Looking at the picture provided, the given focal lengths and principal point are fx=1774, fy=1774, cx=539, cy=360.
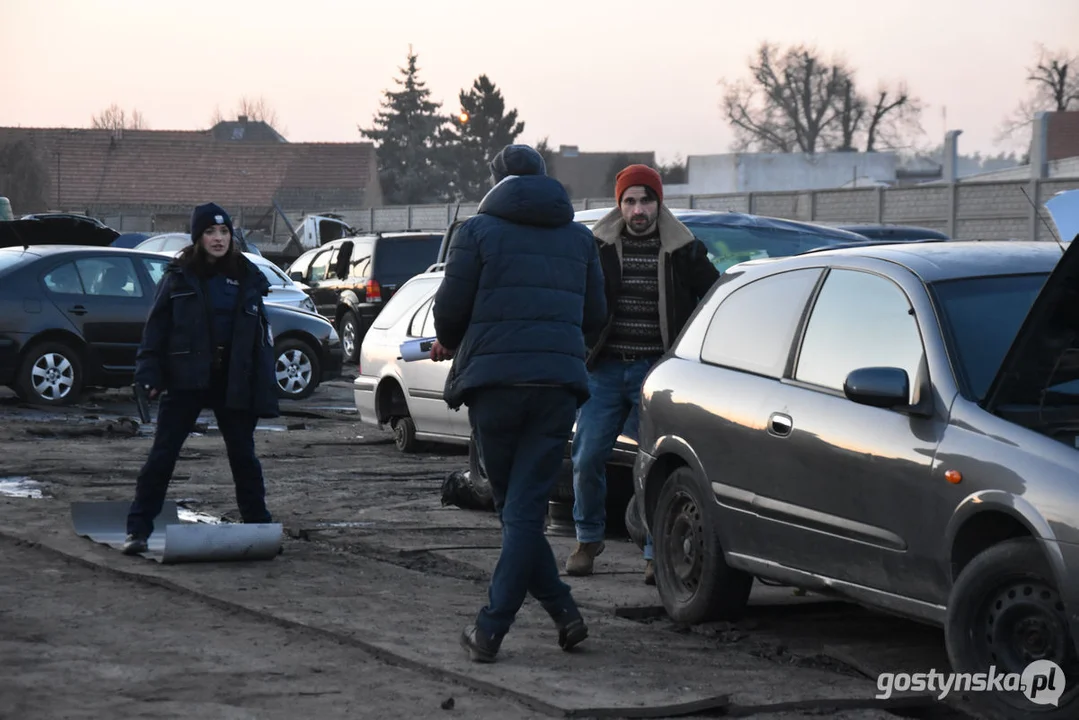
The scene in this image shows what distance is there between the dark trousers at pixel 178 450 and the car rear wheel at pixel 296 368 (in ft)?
35.8

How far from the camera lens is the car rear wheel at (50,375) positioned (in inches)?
701

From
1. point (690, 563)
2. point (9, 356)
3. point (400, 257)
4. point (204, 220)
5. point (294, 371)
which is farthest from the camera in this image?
point (400, 257)

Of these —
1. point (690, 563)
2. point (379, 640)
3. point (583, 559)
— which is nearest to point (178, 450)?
point (583, 559)

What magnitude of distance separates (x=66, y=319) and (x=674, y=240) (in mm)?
10843

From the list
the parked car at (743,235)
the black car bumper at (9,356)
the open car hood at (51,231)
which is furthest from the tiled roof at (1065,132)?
the parked car at (743,235)

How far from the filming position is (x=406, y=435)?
1470 cm

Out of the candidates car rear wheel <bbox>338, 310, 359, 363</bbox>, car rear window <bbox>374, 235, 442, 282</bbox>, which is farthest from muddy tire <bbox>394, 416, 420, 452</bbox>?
car rear window <bbox>374, 235, 442, 282</bbox>

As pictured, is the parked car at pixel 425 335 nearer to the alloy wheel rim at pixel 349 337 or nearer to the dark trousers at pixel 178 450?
the dark trousers at pixel 178 450

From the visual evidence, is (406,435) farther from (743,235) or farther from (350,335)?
(350,335)

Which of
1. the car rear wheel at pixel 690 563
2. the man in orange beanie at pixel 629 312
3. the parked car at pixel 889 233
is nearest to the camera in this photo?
the car rear wheel at pixel 690 563

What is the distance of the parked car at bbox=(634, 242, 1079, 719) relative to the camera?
5.45 meters

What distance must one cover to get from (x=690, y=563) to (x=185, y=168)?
259 feet

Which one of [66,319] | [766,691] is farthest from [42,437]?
[766,691]

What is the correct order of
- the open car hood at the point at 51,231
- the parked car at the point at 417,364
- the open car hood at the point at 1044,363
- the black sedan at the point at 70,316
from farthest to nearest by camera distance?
the open car hood at the point at 51,231, the black sedan at the point at 70,316, the parked car at the point at 417,364, the open car hood at the point at 1044,363
